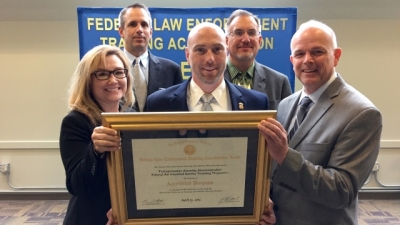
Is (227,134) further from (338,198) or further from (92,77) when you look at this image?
(92,77)

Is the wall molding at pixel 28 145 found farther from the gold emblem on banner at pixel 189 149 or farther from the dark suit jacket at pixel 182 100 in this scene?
the gold emblem on banner at pixel 189 149

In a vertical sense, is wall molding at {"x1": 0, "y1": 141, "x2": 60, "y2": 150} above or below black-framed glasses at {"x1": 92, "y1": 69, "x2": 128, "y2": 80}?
below

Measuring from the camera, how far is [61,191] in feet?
16.9

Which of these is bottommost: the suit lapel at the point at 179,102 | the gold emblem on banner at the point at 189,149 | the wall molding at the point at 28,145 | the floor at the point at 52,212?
the floor at the point at 52,212

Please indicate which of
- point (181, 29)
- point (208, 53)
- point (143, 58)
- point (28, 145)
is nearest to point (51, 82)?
point (28, 145)

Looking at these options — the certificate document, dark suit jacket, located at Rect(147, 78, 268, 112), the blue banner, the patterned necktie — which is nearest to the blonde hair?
dark suit jacket, located at Rect(147, 78, 268, 112)

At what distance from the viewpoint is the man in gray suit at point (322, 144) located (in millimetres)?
1432

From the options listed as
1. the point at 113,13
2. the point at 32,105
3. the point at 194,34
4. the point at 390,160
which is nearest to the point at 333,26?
the point at 390,160

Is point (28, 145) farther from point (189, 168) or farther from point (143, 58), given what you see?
point (189, 168)

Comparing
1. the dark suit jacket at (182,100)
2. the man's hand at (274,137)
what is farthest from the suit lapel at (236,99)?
the man's hand at (274,137)

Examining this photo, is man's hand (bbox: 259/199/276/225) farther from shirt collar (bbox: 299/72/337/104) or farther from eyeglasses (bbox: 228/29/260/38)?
eyeglasses (bbox: 228/29/260/38)

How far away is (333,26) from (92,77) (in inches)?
165

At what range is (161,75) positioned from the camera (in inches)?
120

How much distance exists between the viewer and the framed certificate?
1294 millimetres
